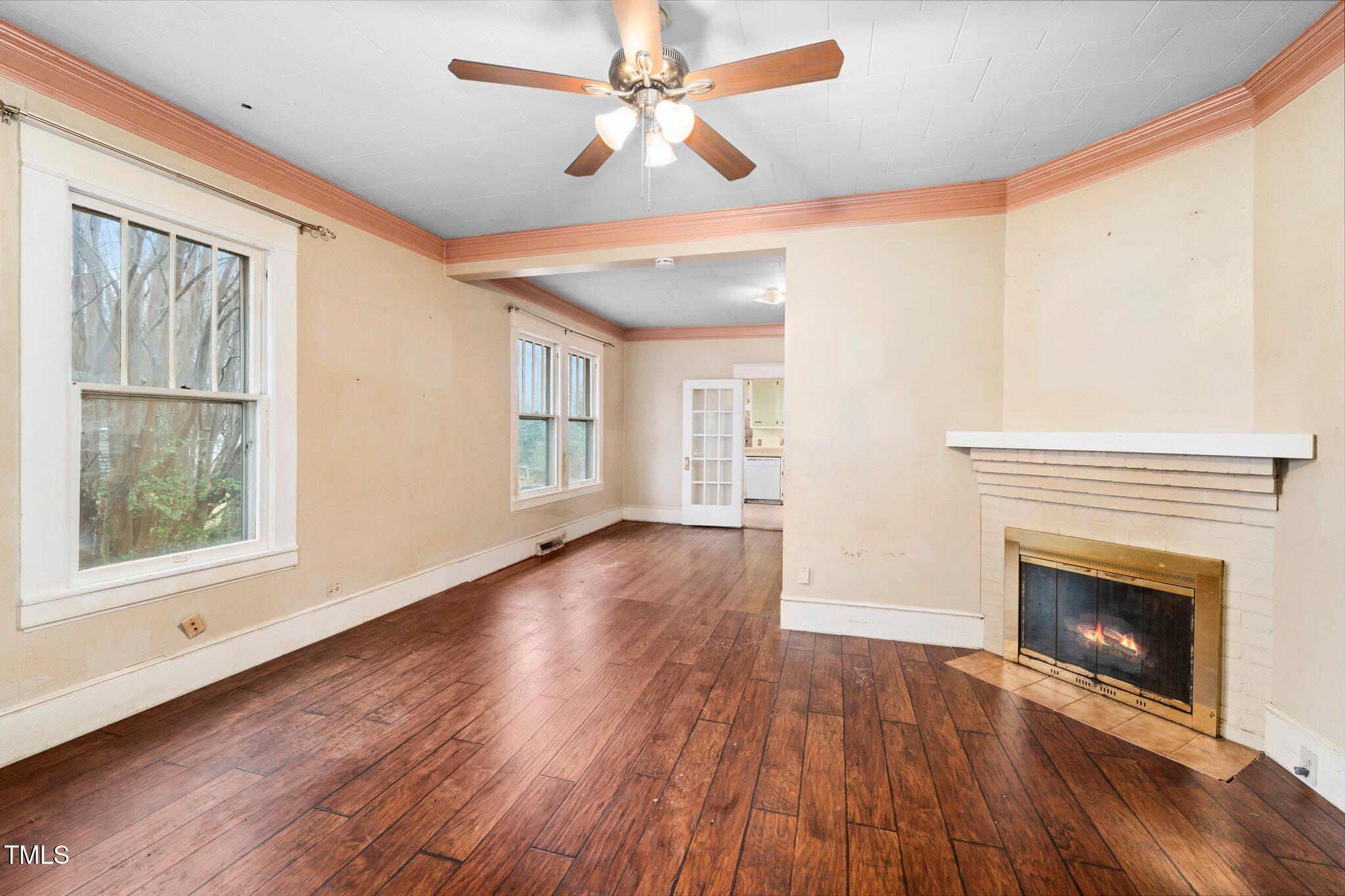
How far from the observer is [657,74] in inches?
71.6

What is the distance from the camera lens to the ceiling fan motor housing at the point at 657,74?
6.02 ft

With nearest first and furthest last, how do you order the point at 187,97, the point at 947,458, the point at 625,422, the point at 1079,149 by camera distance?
the point at 187,97 → the point at 1079,149 → the point at 947,458 → the point at 625,422

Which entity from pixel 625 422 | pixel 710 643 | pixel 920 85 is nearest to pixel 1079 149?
pixel 920 85

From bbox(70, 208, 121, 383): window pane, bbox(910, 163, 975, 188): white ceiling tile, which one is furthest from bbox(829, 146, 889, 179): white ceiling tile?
bbox(70, 208, 121, 383): window pane

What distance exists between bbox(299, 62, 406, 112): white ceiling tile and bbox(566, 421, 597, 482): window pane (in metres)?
4.05

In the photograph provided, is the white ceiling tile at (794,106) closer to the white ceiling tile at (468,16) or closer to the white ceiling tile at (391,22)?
the white ceiling tile at (468,16)

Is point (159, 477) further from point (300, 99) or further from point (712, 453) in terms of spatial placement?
point (712, 453)

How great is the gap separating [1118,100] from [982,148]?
0.53 meters

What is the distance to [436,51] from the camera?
2086 mm

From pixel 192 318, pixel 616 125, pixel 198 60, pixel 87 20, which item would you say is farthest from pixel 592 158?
pixel 192 318

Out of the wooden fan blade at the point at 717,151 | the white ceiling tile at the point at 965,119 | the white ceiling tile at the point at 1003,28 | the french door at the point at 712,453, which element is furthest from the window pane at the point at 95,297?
the french door at the point at 712,453

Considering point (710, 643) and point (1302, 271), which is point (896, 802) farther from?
point (1302, 271)

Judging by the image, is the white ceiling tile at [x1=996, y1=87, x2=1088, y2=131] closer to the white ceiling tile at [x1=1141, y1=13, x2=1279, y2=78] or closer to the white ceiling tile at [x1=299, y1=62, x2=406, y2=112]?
the white ceiling tile at [x1=1141, y1=13, x2=1279, y2=78]

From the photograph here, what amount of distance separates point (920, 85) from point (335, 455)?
3.59 metres
